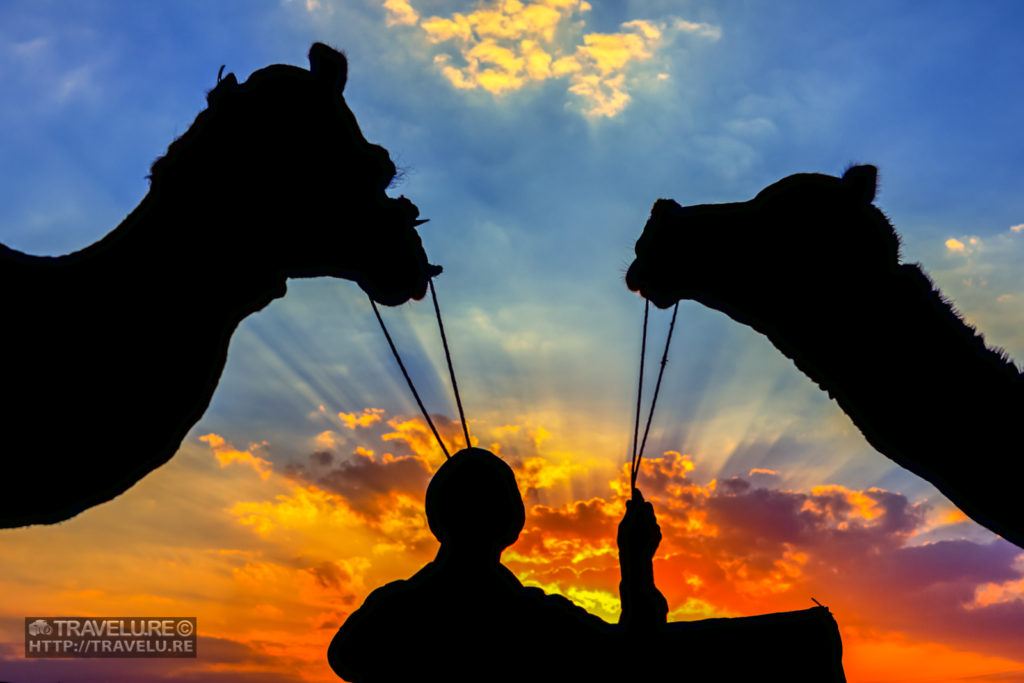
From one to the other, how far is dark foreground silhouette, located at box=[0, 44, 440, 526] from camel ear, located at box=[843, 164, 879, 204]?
4159 mm

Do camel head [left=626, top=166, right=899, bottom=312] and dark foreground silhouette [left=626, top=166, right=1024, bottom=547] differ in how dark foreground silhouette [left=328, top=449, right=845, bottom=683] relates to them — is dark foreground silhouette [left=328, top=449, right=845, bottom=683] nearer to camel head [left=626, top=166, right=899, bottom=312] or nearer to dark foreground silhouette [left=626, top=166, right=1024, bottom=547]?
dark foreground silhouette [left=626, top=166, right=1024, bottom=547]

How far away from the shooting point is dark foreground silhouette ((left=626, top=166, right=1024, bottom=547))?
561 centimetres

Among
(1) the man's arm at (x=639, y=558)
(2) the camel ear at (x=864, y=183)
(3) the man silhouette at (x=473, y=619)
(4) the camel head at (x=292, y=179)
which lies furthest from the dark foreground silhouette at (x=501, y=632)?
(2) the camel ear at (x=864, y=183)

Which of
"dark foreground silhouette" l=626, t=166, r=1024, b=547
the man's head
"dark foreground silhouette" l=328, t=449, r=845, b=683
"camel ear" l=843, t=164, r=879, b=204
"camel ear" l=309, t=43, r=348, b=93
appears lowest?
"dark foreground silhouette" l=328, t=449, r=845, b=683

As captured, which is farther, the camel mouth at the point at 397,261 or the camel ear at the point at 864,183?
the camel ear at the point at 864,183

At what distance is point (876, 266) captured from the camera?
6.08m

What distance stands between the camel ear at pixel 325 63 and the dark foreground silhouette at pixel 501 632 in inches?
155

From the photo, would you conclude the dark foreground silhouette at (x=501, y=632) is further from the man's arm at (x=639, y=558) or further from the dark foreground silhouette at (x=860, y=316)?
the dark foreground silhouette at (x=860, y=316)

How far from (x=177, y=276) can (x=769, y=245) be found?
4.90 metres

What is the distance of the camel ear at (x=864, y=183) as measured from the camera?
6.21 metres

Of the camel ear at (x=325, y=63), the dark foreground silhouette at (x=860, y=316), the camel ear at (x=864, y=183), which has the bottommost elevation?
the dark foreground silhouette at (x=860, y=316)

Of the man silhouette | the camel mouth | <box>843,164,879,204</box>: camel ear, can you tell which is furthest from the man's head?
<box>843,164,879,204</box>: camel ear

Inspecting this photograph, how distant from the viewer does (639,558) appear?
184 inches

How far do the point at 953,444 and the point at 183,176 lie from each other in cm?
632
